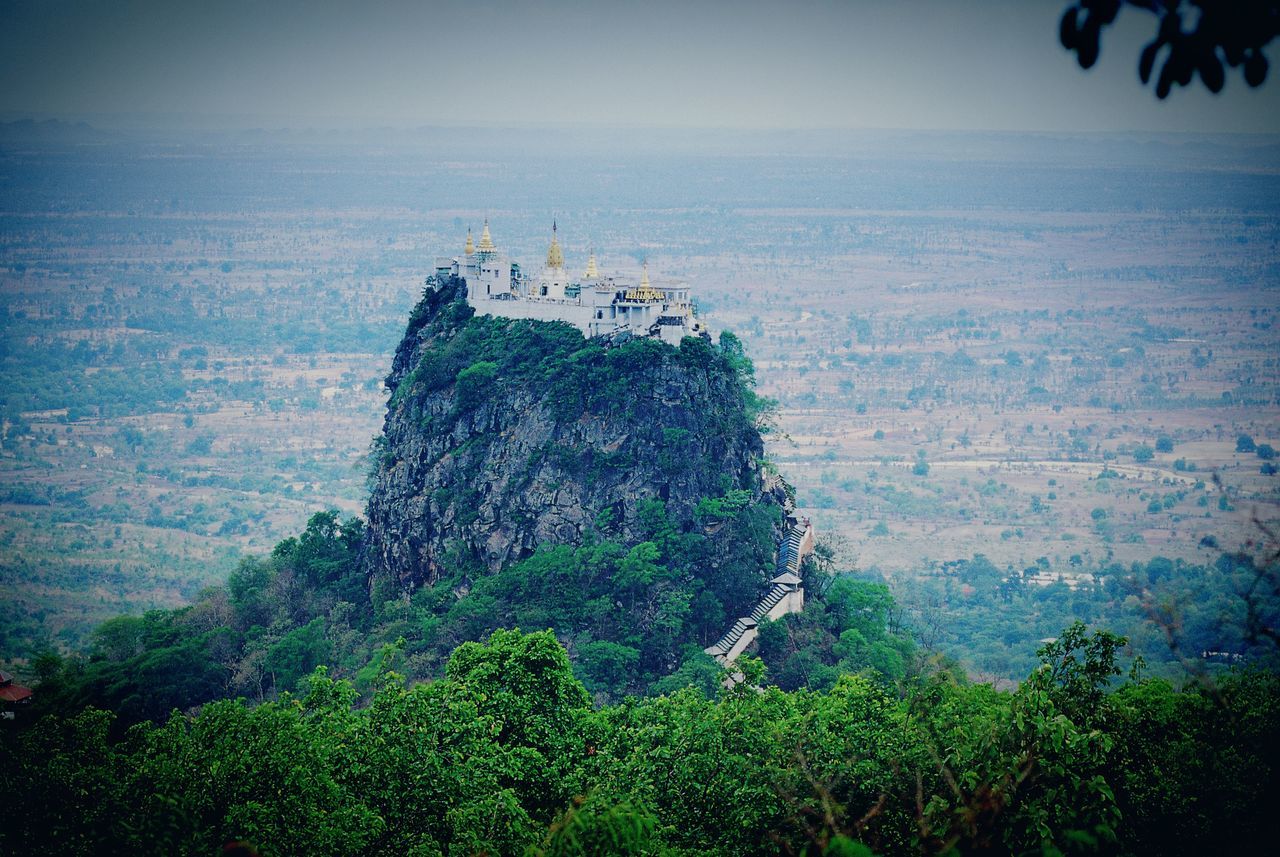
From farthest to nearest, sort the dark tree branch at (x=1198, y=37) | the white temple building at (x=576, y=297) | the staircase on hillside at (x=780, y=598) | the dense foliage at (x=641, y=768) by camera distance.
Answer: the white temple building at (x=576, y=297)
the staircase on hillside at (x=780, y=598)
the dense foliage at (x=641, y=768)
the dark tree branch at (x=1198, y=37)

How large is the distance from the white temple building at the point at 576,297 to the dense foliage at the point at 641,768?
23.7 metres

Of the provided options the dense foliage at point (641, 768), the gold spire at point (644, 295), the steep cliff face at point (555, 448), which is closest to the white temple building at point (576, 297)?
the gold spire at point (644, 295)

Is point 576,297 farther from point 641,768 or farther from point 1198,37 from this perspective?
point 1198,37

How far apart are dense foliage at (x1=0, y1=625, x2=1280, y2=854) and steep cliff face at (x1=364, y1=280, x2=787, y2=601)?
20.3 m

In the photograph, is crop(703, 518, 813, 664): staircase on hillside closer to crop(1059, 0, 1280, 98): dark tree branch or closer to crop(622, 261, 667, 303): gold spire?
crop(622, 261, 667, 303): gold spire

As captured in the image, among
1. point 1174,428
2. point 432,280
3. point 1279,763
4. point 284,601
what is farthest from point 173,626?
point 1174,428

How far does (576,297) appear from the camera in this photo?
58.8 meters

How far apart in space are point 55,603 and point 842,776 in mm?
85387

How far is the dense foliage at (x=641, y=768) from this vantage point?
24609 mm

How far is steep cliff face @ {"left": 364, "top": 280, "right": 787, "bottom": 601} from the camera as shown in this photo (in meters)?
54.3

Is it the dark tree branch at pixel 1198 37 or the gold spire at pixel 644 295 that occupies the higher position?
the dark tree branch at pixel 1198 37

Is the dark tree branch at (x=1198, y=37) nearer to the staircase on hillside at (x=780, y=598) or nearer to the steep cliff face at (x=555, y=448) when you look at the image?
the staircase on hillside at (x=780, y=598)

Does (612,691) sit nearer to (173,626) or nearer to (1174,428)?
(173,626)

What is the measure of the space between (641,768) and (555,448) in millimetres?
25787
